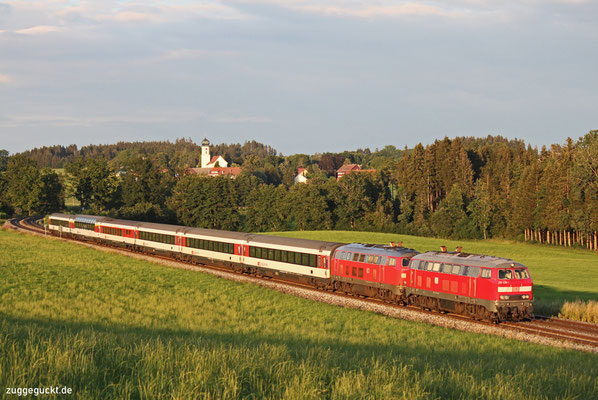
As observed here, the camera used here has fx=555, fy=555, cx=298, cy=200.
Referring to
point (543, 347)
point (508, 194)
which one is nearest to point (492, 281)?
point (543, 347)

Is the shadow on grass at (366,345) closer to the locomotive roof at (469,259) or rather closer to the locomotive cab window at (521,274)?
the locomotive roof at (469,259)

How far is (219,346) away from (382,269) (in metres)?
19.9

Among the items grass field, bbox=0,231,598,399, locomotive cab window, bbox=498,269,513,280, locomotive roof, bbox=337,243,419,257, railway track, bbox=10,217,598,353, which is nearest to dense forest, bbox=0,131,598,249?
locomotive roof, bbox=337,243,419,257

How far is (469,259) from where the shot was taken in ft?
99.1

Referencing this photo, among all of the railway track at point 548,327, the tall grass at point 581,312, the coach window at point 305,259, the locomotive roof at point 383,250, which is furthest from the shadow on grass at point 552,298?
the coach window at point 305,259

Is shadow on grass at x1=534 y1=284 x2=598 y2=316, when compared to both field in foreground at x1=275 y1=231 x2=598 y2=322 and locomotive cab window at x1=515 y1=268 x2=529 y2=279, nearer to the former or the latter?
field in foreground at x1=275 y1=231 x2=598 y2=322

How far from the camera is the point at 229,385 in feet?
33.1

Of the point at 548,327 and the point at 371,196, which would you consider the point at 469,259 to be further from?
the point at 371,196

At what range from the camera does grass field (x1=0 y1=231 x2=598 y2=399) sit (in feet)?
34.4

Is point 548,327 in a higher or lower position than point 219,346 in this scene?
lower

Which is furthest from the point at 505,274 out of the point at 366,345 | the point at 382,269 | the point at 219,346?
the point at 219,346

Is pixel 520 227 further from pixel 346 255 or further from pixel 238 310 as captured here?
pixel 238 310

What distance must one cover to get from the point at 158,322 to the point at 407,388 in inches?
738

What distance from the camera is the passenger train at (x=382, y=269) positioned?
28.6 meters
